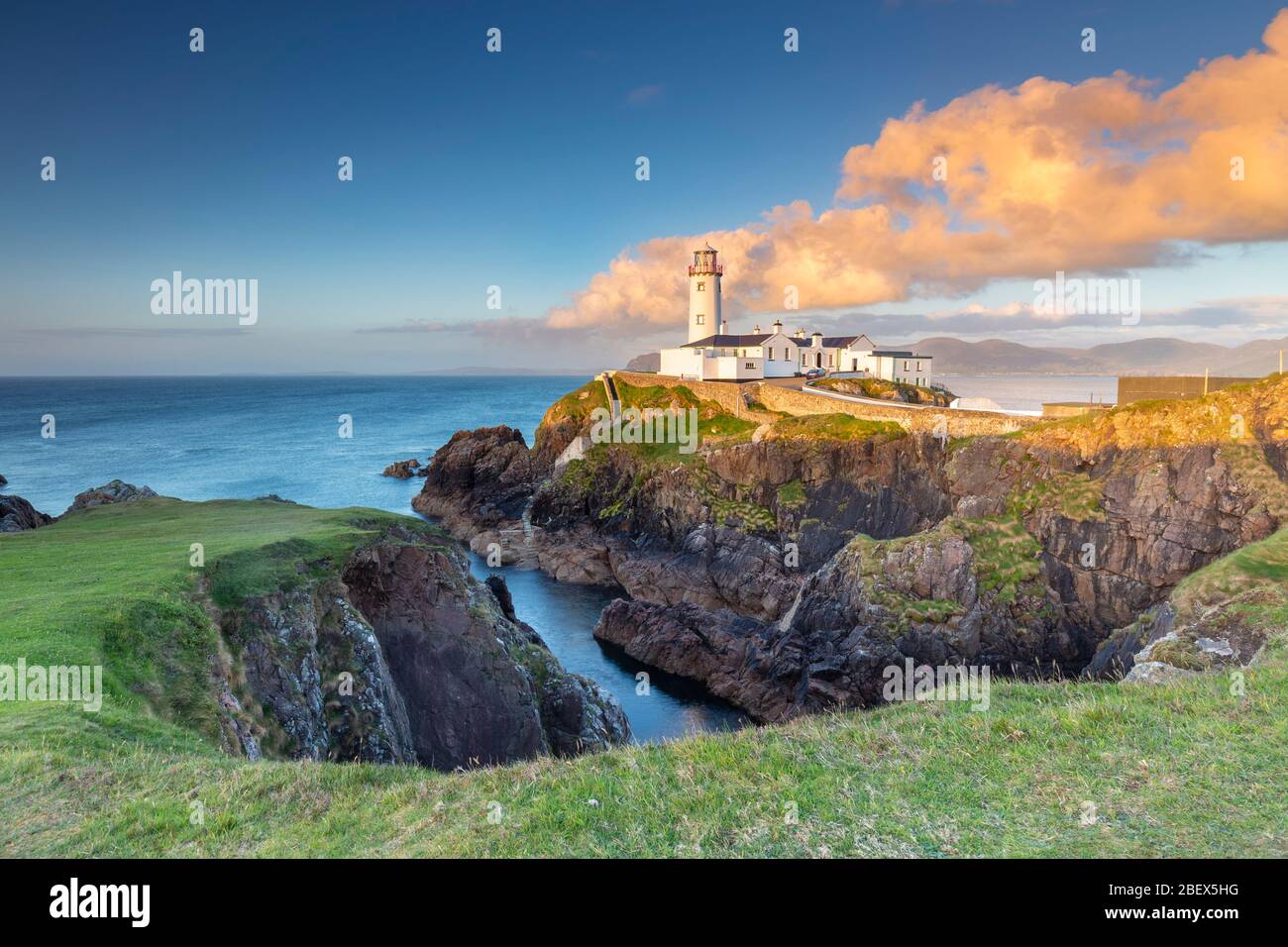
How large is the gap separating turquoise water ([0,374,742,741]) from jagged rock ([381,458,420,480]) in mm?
1679

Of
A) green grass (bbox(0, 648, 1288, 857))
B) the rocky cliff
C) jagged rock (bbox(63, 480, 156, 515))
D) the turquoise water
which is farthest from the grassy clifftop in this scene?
jagged rock (bbox(63, 480, 156, 515))

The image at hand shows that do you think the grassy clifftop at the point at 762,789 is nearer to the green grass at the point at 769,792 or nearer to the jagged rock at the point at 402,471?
the green grass at the point at 769,792

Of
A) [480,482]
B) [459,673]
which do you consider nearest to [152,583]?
→ [459,673]

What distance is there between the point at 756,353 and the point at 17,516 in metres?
64.3

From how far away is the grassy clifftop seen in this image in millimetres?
7574

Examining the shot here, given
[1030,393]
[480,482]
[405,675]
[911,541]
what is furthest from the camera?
[1030,393]

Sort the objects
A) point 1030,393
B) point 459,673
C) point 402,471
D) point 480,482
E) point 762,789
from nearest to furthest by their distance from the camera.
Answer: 1. point 762,789
2. point 459,673
3. point 480,482
4. point 402,471
5. point 1030,393

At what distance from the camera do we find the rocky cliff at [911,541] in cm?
3438

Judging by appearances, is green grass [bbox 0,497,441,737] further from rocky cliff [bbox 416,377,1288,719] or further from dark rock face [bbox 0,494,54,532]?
rocky cliff [bbox 416,377,1288,719]

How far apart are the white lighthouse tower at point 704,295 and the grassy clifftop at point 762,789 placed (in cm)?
7561

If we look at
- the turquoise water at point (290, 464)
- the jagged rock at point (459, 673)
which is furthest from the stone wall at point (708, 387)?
the jagged rock at point (459, 673)

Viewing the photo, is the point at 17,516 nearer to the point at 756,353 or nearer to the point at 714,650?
the point at 714,650

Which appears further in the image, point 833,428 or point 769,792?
point 833,428

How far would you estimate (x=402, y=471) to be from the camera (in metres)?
96.0
